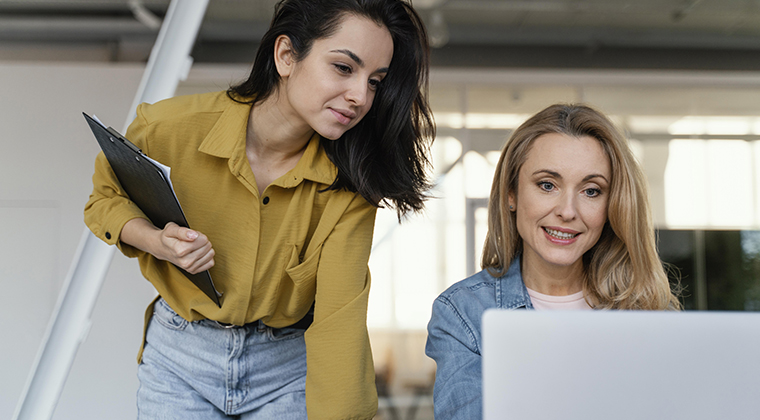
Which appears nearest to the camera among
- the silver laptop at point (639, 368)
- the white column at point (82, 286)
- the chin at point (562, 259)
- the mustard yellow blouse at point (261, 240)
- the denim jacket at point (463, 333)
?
the silver laptop at point (639, 368)

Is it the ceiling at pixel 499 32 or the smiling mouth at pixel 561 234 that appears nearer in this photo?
the smiling mouth at pixel 561 234

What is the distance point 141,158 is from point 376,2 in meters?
0.57

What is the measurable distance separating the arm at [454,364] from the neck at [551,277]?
8.8 inches

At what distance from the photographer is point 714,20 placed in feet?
14.7

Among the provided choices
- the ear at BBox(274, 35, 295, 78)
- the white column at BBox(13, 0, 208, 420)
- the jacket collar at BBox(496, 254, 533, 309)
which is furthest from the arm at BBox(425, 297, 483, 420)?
the white column at BBox(13, 0, 208, 420)

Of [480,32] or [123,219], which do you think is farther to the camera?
[480,32]

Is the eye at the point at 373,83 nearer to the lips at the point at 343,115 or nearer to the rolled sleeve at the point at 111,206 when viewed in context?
the lips at the point at 343,115

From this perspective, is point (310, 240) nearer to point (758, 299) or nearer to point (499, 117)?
point (499, 117)

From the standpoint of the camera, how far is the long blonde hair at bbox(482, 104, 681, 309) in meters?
1.37

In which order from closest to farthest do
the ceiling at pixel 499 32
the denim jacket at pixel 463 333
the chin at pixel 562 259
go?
the denim jacket at pixel 463 333 → the chin at pixel 562 259 → the ceiling at pixel 499 32

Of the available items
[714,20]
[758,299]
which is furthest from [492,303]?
[714,20]

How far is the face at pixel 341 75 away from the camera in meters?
1.17

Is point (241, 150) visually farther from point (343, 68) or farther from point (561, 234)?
point (561, 234)

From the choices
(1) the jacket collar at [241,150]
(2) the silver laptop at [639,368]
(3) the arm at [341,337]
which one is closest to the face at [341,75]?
(1) the jacket collar at [241,150]
